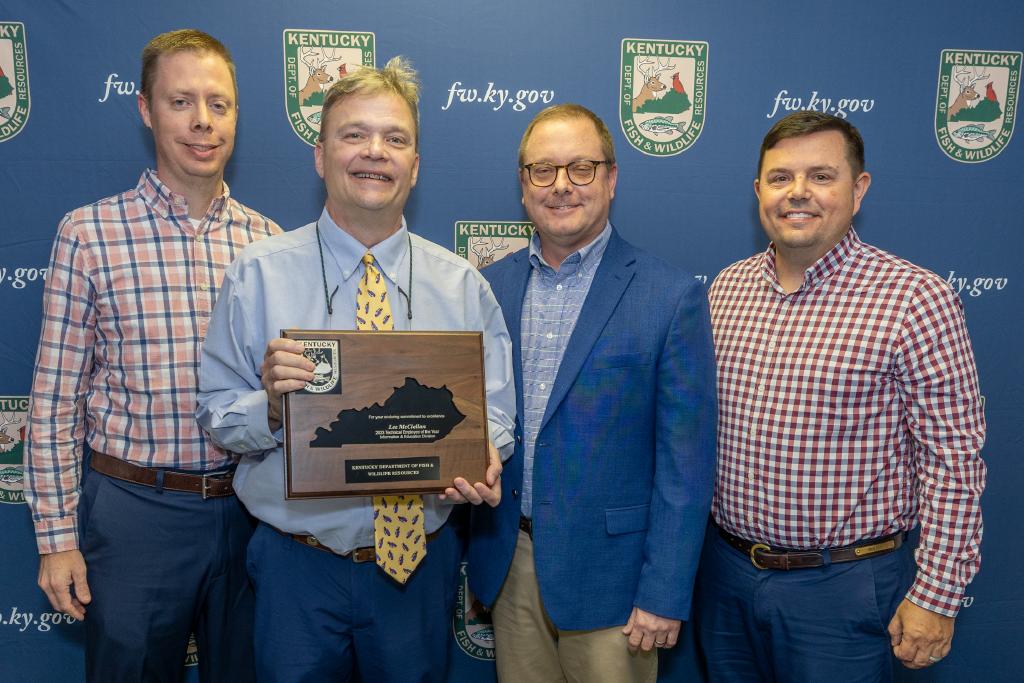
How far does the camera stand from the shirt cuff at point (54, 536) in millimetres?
1724

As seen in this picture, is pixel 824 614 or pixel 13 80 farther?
pixel 13 80

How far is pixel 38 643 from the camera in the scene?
2279mm

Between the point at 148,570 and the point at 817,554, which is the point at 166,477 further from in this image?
the point at 817,554

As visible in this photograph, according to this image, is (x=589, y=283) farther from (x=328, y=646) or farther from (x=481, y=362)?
(x=328, y=646)

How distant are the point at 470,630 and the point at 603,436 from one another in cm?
117

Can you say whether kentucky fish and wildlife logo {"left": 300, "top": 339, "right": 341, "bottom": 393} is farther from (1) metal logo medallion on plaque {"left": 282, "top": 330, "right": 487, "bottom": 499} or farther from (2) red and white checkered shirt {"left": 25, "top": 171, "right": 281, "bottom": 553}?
(2) red and white checkered shirt {"left": 25, "top": 171, "right": 281, "bottom": 553}

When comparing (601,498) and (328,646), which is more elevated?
(601,498)

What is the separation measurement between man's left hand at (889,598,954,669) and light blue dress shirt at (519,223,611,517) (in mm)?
974

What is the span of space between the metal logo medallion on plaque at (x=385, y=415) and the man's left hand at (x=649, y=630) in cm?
59

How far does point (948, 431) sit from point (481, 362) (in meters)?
1.18

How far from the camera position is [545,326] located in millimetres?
1773

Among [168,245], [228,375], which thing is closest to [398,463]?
[228,375]

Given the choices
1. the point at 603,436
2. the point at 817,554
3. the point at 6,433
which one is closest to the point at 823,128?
the point at 603,436

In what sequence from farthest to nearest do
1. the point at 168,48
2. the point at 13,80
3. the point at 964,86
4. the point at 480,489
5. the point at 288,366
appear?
1. the point at 964,86
2. the point at 13,80
3. the point at 168,48
4. the point at 480,489
5. the point at 288,366
